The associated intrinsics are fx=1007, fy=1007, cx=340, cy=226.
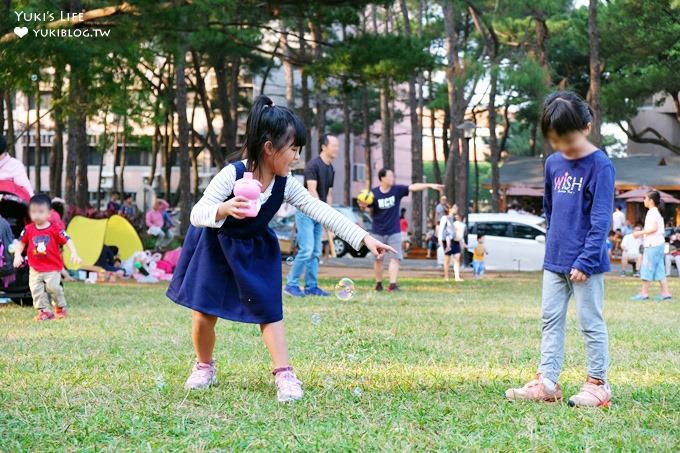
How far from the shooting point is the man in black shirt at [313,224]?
11602 mm

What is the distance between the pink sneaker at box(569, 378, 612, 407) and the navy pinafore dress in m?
1.47

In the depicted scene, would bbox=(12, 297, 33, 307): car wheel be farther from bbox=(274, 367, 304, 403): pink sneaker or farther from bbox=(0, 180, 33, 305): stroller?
bbox=(274, 367, 304, 403): pink sneaker

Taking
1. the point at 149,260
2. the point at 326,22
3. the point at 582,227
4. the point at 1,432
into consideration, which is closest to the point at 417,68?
the point at 326,22

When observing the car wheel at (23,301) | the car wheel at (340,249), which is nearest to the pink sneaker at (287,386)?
the car wheel at (23,301)

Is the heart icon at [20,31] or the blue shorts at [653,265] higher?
the heart icon at [20,31]

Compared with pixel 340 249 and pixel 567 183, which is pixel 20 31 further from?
pixel 340 249

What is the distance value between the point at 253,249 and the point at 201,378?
718 millimetres

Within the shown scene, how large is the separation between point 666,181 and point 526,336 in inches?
1244

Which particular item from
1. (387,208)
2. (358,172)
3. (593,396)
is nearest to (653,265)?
(387,208)

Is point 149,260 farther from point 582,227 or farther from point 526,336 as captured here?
point 582,227

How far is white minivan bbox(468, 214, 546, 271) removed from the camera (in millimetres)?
24141

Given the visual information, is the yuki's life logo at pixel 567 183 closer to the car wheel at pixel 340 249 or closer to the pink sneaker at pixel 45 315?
the pink sneaker at pixel 45 315

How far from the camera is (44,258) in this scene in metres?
9.51

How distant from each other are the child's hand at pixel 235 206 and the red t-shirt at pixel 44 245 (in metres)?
5.35
